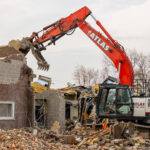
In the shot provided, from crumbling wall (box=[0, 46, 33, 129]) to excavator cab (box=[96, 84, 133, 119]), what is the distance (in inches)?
121

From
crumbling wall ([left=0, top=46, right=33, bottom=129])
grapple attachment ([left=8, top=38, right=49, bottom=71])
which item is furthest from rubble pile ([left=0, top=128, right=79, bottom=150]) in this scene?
grapple attachment ([left=8, top=38, right=49, bottom=71])

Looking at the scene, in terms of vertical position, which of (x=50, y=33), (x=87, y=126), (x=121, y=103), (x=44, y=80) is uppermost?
(x=50, y=33)

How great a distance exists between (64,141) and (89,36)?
22.0 ft

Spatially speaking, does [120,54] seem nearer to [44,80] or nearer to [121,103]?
[121,103]

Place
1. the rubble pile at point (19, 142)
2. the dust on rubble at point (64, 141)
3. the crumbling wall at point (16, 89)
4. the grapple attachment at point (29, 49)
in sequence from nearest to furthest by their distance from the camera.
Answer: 1. the rubble pile at point (19, 142)
2. the dust on rubble at point (64, 141)
3. the crumbling wall at point (16, 89)
4. the grapple attachment at point (29, 49)

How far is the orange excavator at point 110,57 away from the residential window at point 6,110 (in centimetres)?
373

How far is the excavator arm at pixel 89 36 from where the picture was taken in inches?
608

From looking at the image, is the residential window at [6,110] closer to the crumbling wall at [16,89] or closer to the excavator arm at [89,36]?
the crumbling wall at [16,89]

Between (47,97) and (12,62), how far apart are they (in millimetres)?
4105

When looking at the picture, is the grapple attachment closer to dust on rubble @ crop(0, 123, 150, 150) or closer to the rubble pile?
dust on rubble @ crop(0, 123, 150, 150)

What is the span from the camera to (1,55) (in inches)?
568

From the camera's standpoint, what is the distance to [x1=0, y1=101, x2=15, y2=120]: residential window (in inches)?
501

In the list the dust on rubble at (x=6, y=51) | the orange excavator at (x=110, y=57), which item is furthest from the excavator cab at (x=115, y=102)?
the dust on rubble at (x=6, y=51)

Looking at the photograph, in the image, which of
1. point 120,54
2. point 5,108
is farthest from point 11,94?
point 120,54
